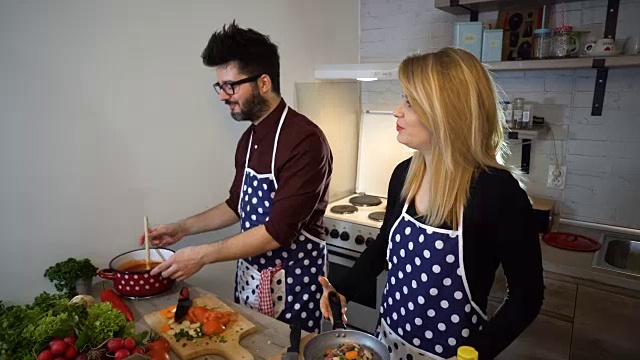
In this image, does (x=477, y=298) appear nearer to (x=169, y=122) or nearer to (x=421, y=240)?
(x=421, y=240)

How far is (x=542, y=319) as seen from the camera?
189 centimetres

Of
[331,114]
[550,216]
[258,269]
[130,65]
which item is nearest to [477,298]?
[258,269]

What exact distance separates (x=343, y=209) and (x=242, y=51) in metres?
1.35

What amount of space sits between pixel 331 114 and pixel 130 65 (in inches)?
52.5

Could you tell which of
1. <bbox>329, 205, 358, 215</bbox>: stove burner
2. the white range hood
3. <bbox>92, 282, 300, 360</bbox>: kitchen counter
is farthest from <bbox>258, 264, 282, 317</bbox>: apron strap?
the white range hood

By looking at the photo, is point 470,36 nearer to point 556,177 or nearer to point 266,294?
point 556,177

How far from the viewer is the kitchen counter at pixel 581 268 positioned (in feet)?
5.58

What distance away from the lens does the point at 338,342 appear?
3.67 feet

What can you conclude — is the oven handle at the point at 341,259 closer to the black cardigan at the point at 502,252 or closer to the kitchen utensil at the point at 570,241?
the kitchen utensil at the point at 570,241

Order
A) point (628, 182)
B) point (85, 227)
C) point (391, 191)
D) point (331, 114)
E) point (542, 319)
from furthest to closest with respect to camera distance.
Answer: point (331, 114), point (628, 182), point (542, 319), point (85, 227), point (391, 191)

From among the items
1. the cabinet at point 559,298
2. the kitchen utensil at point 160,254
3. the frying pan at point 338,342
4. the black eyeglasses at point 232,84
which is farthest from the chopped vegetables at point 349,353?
the cabinet at point 559,298

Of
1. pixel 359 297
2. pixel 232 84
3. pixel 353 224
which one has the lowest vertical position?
pixel 359 297

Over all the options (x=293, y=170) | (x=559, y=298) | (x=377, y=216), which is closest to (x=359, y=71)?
(x=377, y=216)

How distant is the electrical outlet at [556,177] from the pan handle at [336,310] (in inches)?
65.1
